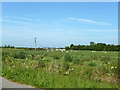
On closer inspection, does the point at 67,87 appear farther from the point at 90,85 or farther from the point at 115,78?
the point at 115,78

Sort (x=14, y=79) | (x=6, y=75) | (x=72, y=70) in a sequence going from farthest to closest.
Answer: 1. (x=72, y=70)
2. (x=6, y=75)
3. (x=14, y=79)

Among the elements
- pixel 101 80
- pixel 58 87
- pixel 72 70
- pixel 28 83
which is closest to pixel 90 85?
pixel 58 87

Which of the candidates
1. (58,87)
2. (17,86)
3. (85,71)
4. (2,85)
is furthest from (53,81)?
(85,71)

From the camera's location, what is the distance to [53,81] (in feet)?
30.0

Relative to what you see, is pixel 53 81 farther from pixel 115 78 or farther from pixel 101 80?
pixel 115 78

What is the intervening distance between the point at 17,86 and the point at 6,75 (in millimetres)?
2793

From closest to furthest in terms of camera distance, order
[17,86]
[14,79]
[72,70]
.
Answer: [17,86], [14,79], [72,70]

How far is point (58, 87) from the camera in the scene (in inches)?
322

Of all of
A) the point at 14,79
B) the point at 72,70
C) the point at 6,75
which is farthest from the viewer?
the point at 72,70

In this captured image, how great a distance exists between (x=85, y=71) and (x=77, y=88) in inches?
139

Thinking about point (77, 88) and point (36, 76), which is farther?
point (36, 76)

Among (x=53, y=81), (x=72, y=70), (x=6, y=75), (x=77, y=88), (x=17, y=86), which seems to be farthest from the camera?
(x=72, y=70)

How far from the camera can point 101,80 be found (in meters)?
10.2

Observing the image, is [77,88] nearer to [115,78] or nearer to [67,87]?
[67,87]
